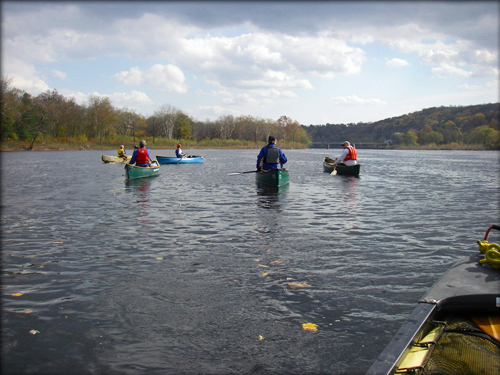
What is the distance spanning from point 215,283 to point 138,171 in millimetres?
18316

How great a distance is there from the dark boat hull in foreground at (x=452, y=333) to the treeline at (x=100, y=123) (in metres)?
48.8

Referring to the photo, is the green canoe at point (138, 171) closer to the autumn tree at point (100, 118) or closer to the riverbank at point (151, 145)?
the riverbank at point (151, 145)

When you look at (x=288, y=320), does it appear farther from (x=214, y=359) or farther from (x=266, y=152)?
(x=266, y=152)

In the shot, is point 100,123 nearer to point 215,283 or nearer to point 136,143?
point 136,143

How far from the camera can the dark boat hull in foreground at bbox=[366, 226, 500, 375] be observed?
125 inches

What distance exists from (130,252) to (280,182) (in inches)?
445

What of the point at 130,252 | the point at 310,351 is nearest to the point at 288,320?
the point at 310,351

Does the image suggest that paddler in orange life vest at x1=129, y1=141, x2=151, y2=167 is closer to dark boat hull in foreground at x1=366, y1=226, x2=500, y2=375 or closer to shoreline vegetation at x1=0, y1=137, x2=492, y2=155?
dark boat hull in foreground at x1=366, y1=226, x2=500, y2=375

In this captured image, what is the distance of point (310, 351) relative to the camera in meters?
4.20

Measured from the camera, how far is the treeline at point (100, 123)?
233 ft

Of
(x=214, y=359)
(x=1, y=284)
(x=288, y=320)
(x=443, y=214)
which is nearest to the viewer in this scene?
(x=214, y=359)

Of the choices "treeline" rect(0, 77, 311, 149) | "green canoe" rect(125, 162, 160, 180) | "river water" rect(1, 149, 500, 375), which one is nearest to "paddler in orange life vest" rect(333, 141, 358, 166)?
"green canoe" rect(125, 162, 160, 180)

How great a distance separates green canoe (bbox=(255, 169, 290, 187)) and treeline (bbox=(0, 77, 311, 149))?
36336 millimetres

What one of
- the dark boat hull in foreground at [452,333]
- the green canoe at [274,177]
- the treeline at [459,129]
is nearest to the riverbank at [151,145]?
the treeline at [459,129]
